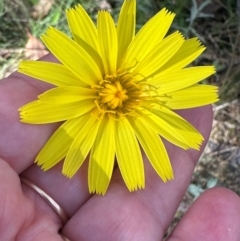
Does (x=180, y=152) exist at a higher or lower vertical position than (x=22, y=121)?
lower

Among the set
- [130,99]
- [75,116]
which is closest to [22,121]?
[75,116]

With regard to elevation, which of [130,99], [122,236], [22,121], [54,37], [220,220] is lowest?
[220,220]

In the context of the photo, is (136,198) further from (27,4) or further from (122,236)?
(27,4)

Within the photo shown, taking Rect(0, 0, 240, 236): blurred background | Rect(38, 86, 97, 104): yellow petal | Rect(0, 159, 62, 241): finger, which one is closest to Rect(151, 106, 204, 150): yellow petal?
Rect(38, 86, 97, 104): yellow petal

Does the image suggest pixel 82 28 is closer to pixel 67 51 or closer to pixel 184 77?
pixel 67 51

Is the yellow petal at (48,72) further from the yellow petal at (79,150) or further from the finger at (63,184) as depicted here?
the finger at (63,184)

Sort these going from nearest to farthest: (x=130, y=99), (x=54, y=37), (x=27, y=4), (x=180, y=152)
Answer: (x=54, y=37) → (x=130, y=99) → (x=180, y=152) → (x=27, y=4)

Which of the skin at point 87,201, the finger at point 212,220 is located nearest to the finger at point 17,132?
the skin at point 87,201
